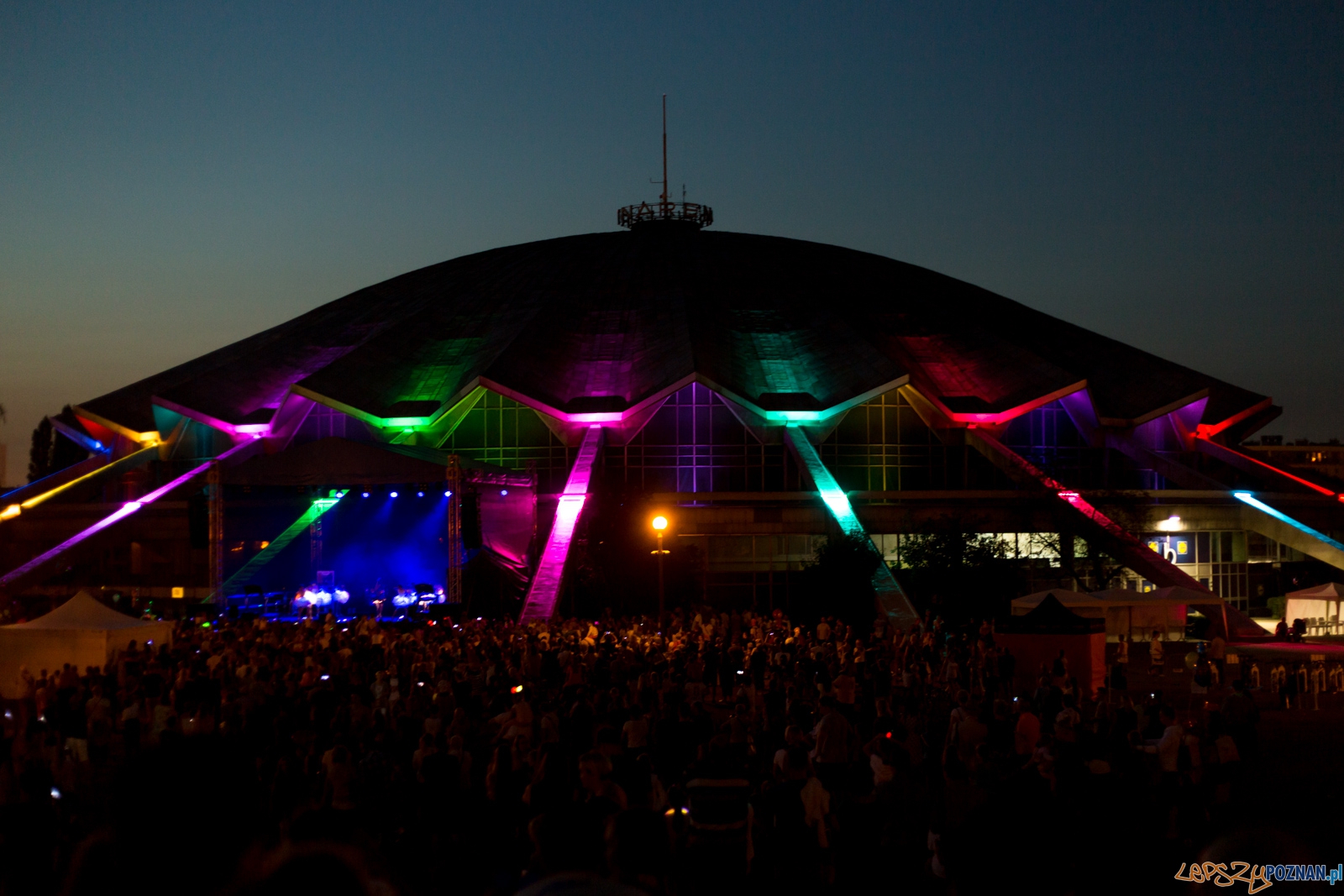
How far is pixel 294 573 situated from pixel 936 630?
15544 millimetres

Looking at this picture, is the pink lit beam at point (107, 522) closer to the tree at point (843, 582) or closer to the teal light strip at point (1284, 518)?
the tree at point (843, 582)

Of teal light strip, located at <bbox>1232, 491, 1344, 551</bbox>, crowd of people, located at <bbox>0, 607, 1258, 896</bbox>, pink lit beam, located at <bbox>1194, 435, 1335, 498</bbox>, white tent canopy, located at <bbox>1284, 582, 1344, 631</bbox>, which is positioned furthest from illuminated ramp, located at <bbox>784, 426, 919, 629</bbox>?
pink lit beam, located at <bbox>1194, 435, 1335, 498</bbox>

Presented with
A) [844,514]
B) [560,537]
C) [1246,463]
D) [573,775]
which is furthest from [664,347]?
[573,775]

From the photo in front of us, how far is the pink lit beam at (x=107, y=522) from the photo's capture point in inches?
1264

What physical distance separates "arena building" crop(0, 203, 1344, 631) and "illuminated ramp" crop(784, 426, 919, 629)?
11 cm

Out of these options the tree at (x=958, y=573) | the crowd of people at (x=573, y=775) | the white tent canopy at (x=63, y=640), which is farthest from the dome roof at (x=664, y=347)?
Result: the crowd of people at (x=573, y=775)

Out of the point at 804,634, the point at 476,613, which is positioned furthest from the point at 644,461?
the point at 804,634

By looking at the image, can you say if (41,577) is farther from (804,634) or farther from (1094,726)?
(1094,726)

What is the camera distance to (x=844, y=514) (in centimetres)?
3173

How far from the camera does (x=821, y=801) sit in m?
7.85

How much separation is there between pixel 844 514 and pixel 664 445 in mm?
6543

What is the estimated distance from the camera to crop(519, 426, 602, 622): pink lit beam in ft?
89.4

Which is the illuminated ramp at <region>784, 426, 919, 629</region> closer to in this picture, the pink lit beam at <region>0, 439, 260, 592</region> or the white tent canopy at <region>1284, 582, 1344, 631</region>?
the white tent canopy at <region>1284, 582, 1344, 631</region>

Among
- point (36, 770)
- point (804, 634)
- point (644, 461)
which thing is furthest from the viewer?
point (644, 461)
